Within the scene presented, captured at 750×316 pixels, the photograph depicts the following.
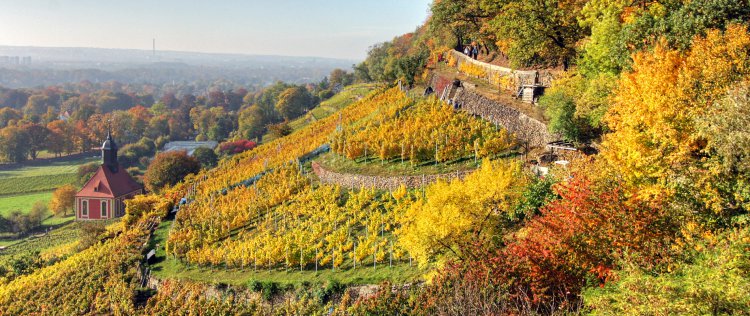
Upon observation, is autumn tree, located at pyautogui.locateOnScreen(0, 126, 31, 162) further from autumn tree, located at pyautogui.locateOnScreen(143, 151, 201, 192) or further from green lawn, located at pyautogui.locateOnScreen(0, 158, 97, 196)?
autumn tree, located at pyautogui.locateOnScreen(143, 151, 201, 192)

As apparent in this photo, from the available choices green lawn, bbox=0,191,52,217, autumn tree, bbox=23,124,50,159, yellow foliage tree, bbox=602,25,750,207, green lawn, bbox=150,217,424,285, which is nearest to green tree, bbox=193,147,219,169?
green lawn, bbox=0,191,52,217

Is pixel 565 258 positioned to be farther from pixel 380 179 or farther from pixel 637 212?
pixel 380 179

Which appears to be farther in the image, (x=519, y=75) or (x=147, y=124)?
(x=147, y=124)

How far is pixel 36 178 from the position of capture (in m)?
80.6

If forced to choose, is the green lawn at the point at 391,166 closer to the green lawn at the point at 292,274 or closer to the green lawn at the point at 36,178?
the green lawn at the point at 292,274

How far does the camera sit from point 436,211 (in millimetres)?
18438

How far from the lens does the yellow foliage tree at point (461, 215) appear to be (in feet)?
58.9

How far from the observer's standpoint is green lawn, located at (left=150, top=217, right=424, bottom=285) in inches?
784

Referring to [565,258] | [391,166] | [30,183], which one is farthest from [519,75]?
[30,183]

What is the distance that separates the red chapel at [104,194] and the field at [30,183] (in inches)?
449

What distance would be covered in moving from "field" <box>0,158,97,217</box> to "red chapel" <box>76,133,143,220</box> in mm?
11401

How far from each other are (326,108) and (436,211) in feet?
169

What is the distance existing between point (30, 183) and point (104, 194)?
97.9 feet

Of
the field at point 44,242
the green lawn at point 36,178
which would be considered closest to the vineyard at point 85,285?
the field at point 44,242
